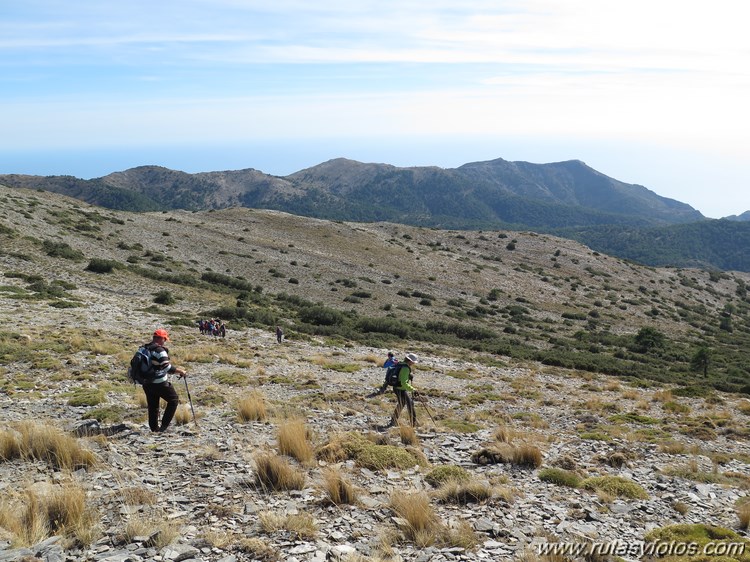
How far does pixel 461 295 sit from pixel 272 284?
23.3m

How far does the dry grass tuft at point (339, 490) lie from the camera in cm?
809

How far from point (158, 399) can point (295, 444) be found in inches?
142

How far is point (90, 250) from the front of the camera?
159 feet

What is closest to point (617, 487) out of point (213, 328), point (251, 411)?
point (251, 411)

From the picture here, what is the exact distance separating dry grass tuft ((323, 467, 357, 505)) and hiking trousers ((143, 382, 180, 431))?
4862mm

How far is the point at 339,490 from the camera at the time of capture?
26.9ft

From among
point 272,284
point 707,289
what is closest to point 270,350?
point 272,284

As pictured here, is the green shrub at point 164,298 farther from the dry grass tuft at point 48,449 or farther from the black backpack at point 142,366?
the dry grass tuft at point 48,449

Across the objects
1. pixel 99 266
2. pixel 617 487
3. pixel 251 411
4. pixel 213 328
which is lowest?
pixel 213 328

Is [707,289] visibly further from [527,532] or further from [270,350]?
[527,532]

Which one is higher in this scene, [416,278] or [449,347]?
[416,278]

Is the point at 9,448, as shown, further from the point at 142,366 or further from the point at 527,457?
the point at 527,457

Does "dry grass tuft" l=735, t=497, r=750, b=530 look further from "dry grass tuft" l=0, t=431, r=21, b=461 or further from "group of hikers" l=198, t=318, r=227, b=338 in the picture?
"group of hikers" l=198, t=318, r=227, b=338

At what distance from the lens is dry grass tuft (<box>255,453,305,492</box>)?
336 inches
